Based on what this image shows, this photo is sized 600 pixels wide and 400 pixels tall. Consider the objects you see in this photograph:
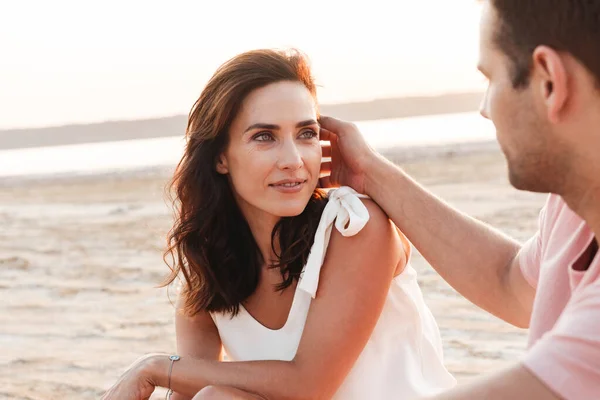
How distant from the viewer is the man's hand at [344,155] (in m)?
3.61

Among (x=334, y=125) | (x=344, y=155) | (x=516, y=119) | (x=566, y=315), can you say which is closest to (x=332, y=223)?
(x=344, y=155)

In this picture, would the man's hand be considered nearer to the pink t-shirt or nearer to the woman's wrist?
the woman's wrist

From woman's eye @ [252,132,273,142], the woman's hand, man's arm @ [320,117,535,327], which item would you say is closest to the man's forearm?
man's arm @ [320,117,535,327]

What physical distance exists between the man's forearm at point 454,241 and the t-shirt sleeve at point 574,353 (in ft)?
3.70

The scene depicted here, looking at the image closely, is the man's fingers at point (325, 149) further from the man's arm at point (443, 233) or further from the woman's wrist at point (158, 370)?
the woman's wrist at point (158, 370)

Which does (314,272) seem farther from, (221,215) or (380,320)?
(221,215)

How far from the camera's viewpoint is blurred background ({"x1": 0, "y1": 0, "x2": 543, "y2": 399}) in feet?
20.6

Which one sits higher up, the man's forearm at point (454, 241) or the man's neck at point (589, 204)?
the man's neck at point (589, 204)

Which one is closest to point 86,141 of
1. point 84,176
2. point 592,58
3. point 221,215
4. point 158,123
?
point 158,123

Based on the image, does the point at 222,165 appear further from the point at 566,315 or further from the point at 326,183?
the point at 566,315

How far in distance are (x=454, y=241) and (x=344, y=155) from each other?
0.57 meters

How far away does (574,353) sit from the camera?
6.38 feet

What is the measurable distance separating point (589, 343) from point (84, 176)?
12716mm

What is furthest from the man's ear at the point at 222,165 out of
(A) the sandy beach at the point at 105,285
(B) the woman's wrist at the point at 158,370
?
(A) the sandy beach at the point at 105,285
